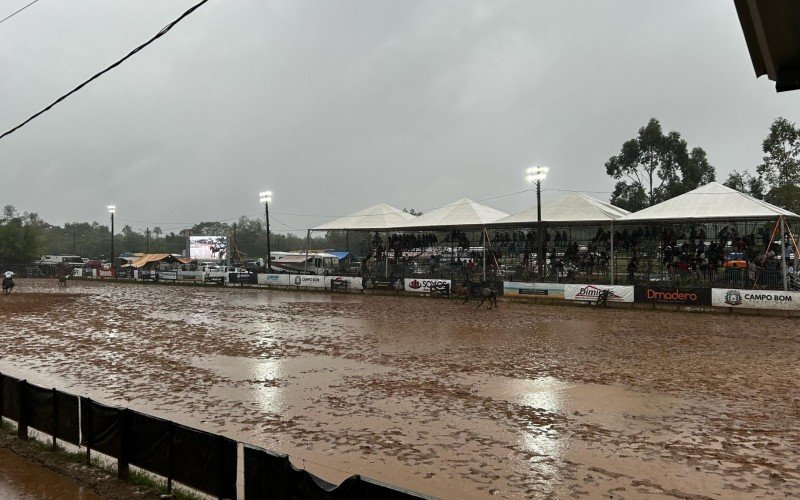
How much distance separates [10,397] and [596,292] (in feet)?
90.3

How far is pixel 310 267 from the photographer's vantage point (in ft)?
218

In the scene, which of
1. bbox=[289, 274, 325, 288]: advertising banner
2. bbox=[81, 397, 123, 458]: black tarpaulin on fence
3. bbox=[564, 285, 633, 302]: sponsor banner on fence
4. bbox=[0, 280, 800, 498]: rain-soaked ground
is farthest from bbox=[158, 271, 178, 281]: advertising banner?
bbox=[81, 397, 123, 458]: black tarpaulin on fence

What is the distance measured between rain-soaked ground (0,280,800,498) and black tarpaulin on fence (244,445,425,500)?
64.6 inches

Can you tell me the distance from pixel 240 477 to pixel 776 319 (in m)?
25.9

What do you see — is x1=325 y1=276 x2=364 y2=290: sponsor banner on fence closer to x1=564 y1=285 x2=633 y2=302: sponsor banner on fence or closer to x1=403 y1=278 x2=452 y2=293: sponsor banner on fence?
x1=403 y1=278 x2=452 y2=293: sponsor banner on fence

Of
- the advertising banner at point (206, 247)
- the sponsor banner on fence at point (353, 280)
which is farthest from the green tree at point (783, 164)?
the advertising banner at point (206, 247)

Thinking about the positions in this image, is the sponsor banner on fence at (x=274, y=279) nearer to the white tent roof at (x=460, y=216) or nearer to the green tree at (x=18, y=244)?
the white tent roof at (x=460, y=216)

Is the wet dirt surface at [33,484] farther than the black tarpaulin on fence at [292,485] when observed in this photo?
Yes

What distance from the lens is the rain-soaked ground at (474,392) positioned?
6.98 metres

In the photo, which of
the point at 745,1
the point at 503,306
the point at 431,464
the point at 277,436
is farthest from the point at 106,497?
the point at 503,306

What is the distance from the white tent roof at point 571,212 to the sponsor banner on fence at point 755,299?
8448 millimetres

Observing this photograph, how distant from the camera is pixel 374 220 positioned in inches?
1820

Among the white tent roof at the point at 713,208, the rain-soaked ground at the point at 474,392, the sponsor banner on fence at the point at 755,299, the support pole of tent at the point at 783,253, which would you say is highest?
the white tent roof at the point at 713,208

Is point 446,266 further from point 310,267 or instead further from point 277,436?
point 277,436
